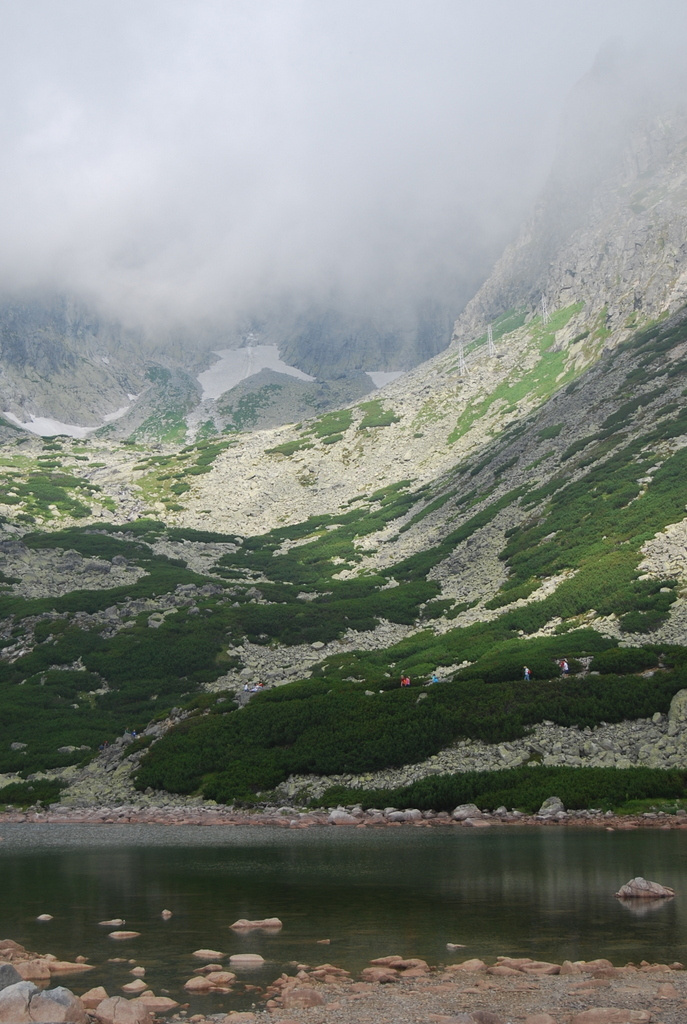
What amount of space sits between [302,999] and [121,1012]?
8.24 feet

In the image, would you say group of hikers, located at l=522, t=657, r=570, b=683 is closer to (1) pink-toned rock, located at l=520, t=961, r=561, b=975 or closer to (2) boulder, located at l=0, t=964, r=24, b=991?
(1) pink-toned rock, located at l=520, t=961, r=561, b=975

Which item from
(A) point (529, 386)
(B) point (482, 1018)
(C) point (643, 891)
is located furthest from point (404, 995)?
(A) point (529, 386)

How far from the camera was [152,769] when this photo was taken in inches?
1649

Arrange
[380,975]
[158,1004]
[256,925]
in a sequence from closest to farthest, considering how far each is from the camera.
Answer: [158,1004], [380,975], [256,925]

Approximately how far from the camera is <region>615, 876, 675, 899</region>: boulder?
16500mm

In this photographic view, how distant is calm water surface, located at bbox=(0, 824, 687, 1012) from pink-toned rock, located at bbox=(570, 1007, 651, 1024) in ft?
9.84

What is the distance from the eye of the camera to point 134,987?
11.4m

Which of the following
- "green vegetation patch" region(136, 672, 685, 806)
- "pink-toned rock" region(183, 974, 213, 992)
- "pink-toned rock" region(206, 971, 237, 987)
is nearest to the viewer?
"pink-toned rock" region(183, 974, 213, 992)

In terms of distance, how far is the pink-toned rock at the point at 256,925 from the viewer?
15.3 metres

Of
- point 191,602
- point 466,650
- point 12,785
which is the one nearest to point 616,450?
point 466,650

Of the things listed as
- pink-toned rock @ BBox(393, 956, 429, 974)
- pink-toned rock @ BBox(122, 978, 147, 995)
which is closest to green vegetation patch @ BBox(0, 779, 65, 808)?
pink-toned rock @ BBox(122, 978, 147, 995)

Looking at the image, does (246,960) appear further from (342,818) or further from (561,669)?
(561,669)

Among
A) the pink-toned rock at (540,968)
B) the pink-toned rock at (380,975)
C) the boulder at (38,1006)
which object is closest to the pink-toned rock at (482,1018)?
the pink-toned rock at (380,975)

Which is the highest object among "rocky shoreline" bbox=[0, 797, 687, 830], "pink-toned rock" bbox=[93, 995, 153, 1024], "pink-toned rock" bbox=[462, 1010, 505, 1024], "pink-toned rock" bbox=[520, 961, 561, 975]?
"pink-toned rock" bbox=[462, 1010, 505, 1024]
